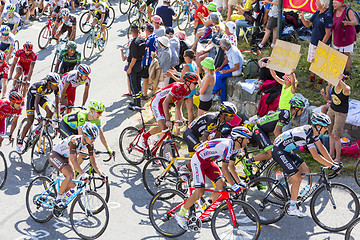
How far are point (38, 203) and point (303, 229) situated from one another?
465 cm

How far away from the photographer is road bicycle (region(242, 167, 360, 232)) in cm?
847

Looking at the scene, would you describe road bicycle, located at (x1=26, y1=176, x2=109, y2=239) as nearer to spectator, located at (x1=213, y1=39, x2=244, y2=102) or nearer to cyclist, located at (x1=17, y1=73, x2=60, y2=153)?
cyclist, located at (x1=17, y1=73, x2=60, y2=153)

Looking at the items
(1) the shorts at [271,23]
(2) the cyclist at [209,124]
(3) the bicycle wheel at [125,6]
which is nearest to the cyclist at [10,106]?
(2) the cyclist at [209,124]

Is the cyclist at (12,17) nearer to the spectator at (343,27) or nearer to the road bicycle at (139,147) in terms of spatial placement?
the road bicycle at (139,147)

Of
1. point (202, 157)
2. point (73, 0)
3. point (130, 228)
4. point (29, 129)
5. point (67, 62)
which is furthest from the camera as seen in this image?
point (73, 0)

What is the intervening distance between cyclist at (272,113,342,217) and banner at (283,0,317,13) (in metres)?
4.10

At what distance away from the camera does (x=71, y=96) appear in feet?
39.7

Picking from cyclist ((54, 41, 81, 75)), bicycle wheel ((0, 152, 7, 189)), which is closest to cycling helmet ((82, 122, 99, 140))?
bicycle wheel ((0, 152, 7, 189))

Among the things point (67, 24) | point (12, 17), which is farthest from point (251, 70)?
point (12, 17)

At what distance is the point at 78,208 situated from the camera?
8.83 m

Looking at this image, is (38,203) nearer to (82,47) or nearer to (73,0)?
(82,47)

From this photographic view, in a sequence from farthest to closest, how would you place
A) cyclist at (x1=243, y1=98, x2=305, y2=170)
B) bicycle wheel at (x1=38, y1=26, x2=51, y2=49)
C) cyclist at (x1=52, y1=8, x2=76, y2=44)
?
bicycle wheel at (x1=38, y1=26, x2=51, y2=49) → cyclist at (x1=52, y1=8, x2=76, y2=44) → cyclist at (x1=243, y1=98, x2=305, y2=170)

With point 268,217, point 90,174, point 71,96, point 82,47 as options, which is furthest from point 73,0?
point 268,217

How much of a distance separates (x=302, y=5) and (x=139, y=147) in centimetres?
497
